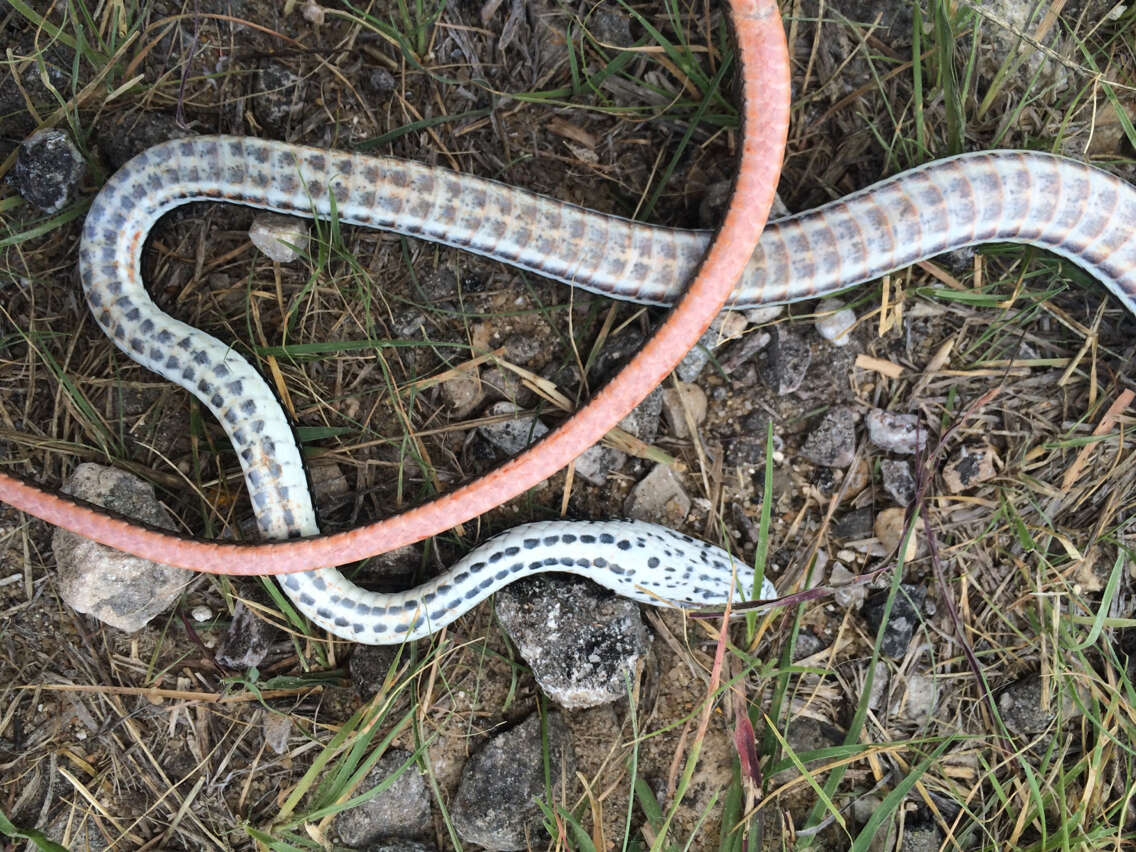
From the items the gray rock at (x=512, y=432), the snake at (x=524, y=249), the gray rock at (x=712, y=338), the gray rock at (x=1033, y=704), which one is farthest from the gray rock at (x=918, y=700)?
the gray rock at (x=512, y=432)

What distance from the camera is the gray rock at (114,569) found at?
10.4ft

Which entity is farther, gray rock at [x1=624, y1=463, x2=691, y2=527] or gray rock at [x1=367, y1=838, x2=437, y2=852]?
gray rock at [x1=624, y1=463, x2=691, y2=527]

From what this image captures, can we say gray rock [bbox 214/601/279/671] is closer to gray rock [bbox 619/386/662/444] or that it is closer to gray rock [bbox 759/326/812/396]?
gray rock [bbox 619/386/662/444]

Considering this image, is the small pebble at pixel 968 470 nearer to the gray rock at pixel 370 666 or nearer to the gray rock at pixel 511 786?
the gray rock at pixel 511 786

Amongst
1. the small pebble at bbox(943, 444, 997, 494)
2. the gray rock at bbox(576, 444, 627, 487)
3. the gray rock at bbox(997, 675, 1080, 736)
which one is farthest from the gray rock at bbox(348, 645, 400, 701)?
the gray rock at bbox(997, 675, 1080, 736)

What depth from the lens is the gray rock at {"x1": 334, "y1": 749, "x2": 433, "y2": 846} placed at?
10.9ft

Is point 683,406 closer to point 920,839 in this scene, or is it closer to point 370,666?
point 370,666

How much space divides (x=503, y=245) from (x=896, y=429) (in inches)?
68.3

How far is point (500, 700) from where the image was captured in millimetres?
3389

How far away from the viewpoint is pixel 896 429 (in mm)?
3455

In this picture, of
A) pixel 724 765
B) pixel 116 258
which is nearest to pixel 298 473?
pixel 116 258

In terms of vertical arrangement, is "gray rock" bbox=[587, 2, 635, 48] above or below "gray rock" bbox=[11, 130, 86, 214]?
above

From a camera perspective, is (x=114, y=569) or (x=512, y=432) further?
(x=512, y=432)

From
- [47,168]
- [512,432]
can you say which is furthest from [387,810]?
[47,168]
